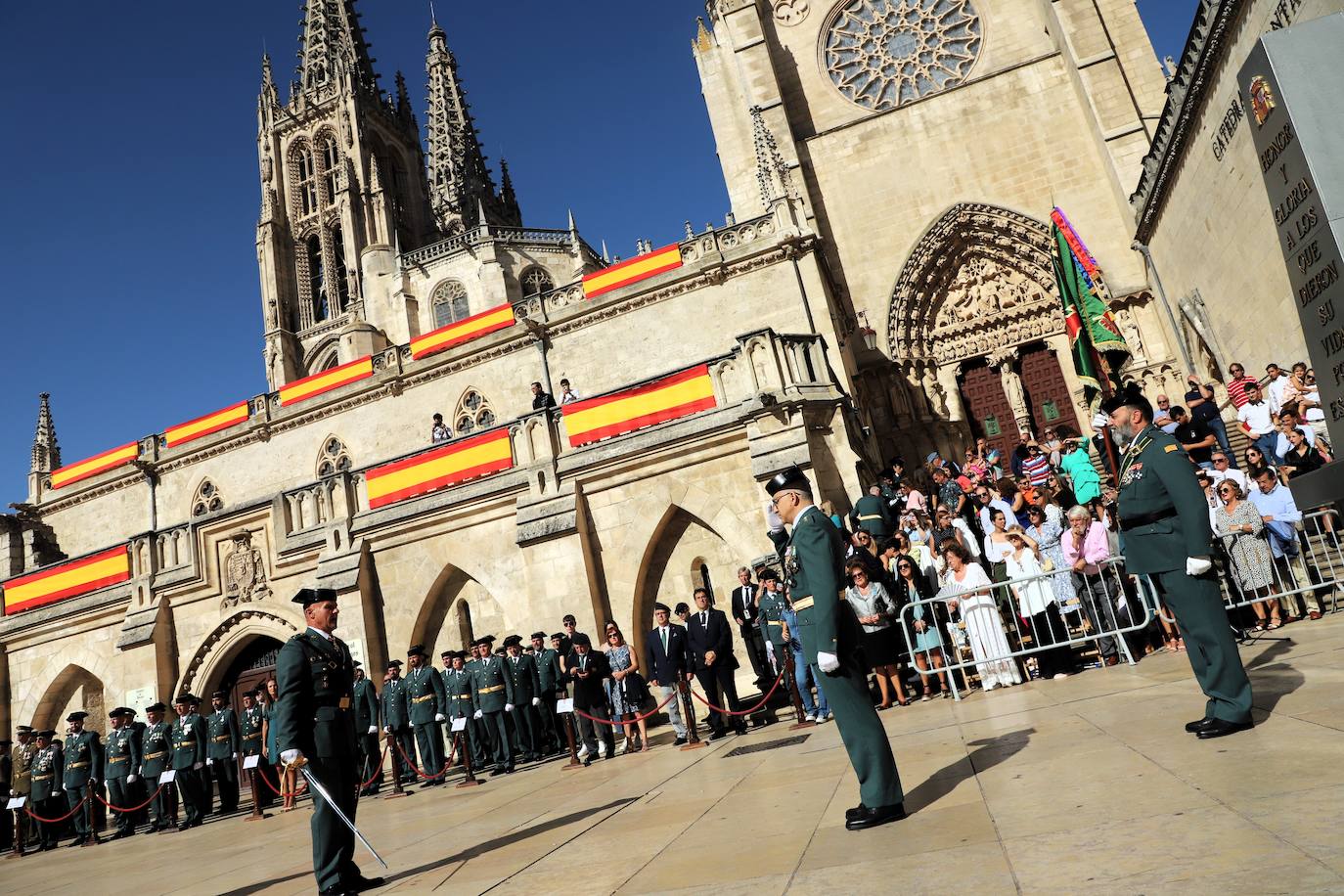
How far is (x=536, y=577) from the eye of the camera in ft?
43.0

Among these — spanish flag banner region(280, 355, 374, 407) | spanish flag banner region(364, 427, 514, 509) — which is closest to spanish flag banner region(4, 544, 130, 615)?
spanish flag banner region(364, 427, 514, 509)

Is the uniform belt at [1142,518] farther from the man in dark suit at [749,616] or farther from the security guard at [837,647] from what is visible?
the man in dark suit at [749,616]

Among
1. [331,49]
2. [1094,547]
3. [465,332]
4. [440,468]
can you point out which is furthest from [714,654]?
[331,49]

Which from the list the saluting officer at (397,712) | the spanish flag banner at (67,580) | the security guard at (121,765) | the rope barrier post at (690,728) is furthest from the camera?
the spanish flag banner at (67,580)

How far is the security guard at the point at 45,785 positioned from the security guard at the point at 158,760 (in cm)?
157

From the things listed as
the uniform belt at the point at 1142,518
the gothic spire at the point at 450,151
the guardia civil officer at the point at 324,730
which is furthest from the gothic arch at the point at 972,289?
the gothic spire at the point at 450,151

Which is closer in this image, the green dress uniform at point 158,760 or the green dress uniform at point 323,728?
the green dress uniform at point 323,728

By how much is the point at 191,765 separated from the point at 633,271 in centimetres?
1429

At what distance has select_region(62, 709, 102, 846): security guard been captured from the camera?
12055 millimetres

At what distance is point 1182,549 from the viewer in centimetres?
454

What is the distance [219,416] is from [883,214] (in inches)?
811

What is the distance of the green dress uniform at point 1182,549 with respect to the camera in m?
4.11

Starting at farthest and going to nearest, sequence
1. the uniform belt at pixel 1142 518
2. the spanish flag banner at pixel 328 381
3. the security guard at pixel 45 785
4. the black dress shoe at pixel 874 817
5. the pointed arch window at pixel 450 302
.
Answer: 1. the pointed arch window at pixel 450 302
2. the spanish flag banner at pixel 328 381
3. the security guard at pixel 45 785
4. the uniform belt at pixel 1142 518
5. the black dress shoe at pixel 874 817

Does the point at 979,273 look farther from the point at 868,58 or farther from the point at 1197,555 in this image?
the point at 1197,555
